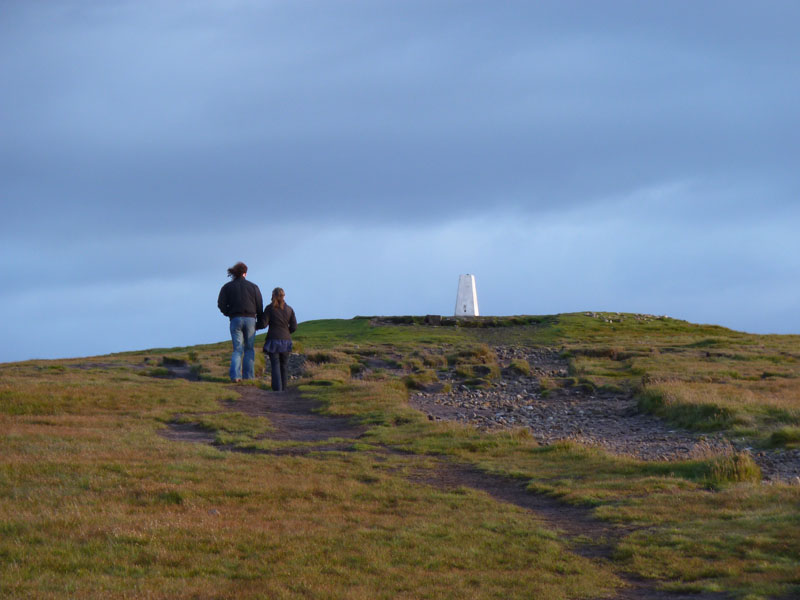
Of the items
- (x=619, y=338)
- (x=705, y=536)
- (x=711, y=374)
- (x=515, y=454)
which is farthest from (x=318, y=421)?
(x=619, y=338)

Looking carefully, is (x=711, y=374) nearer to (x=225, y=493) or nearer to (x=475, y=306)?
(x=225, y=493)

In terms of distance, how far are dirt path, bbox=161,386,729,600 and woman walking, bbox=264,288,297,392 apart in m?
0.78

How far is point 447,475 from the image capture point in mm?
13797

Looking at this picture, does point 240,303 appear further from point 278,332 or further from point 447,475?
point 447,475

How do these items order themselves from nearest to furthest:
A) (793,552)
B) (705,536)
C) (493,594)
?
(493,594)
(793,552)
(705,536)

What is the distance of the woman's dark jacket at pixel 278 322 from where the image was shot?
24.2 m

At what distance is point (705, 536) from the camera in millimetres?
9492

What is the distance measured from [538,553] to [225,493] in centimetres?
438

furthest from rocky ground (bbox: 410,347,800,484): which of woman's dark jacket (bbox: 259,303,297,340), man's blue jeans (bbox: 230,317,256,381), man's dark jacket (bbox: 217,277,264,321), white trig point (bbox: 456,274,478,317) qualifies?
white trig point (bbox: 456,274,478,317)

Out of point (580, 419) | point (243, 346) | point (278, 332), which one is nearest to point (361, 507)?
point (580, 419)

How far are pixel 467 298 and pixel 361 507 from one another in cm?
5019

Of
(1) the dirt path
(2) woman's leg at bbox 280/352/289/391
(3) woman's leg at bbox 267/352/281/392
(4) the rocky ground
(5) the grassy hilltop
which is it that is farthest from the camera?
(2) woman's leg at bbox 280/352/289/391

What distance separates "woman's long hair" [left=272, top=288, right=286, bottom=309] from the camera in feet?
80.7

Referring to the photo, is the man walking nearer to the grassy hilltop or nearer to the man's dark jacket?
the man's dark jacket
